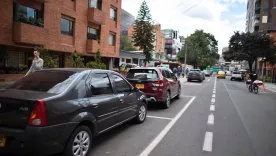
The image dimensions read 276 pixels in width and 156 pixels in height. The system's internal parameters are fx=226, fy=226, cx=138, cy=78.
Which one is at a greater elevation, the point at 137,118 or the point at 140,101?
the point at 140,101

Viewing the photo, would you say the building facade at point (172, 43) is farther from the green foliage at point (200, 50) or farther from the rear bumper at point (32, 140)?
the rear bumper at point (32, 140)

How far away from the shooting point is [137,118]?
6.38m

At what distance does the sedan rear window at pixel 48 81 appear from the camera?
12.5ft

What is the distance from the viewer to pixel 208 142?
506 centimetres

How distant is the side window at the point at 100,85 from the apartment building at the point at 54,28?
1134 centimetres

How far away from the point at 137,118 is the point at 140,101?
49 centimetres

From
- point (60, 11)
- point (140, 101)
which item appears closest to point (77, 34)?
point (60, 11)

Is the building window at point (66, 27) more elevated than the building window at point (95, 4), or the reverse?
the building window at point (95, 4)

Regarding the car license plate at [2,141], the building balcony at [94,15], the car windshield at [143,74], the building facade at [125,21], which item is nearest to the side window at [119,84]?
the car license plate at [2,141]

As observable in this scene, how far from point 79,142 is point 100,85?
4.12 ft

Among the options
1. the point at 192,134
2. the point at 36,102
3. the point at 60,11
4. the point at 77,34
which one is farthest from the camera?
the point at 77,34

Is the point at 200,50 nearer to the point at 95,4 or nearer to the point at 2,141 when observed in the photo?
the point at 95,4

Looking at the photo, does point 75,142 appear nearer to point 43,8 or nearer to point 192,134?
point 192,134

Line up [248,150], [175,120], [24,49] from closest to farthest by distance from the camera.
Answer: [248,150] < [175,120] < [24,49]
